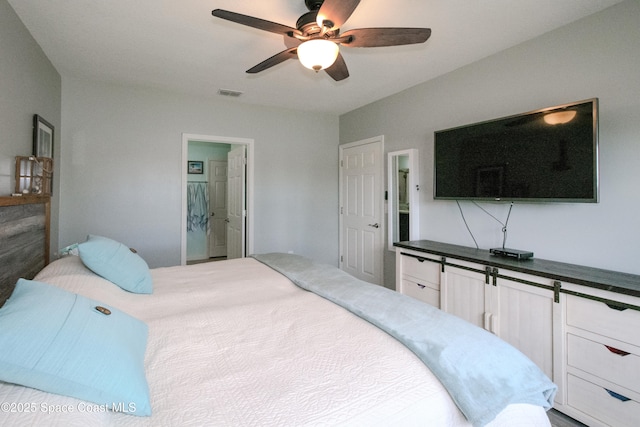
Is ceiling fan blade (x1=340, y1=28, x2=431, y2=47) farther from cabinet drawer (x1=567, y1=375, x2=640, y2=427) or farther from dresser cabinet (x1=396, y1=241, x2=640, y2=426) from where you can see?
cabinet drawer (x1=567, y1=375, x2=640, y2=427)

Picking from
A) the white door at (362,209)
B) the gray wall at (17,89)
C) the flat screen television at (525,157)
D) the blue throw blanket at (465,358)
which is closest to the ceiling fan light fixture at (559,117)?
the flat screen television at (525,157)

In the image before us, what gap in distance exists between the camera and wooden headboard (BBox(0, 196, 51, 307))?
1.57 metres

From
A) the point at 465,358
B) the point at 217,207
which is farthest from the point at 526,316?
the point at 217,207

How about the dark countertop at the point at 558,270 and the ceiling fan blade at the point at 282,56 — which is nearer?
the dark countertop at the point at 558,270

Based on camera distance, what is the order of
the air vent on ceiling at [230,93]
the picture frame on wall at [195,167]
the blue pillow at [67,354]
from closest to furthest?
the blue pillow at [67,354] → the air vent on ceiling at [230,93] → the picture frame on wall at [195,167]

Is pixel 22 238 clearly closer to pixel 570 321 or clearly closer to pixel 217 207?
pixel 570 321

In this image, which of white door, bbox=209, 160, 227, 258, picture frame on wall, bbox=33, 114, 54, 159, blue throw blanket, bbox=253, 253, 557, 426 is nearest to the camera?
blue throw blanket, bbox=253, 253, 557, 426

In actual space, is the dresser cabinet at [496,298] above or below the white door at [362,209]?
below

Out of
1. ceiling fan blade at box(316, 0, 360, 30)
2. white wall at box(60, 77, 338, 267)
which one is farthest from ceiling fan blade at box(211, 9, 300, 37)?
white wall at box(60, 77, 338, 267)

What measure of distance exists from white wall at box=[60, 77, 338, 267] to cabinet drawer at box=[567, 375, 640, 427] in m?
3.22

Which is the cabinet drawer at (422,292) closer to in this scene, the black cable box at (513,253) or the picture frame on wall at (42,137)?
the black cable box at (513,253)

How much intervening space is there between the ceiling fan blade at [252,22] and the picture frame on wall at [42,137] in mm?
1928

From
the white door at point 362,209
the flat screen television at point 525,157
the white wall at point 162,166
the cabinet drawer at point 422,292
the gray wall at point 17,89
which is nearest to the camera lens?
the gray wall at point 17,89

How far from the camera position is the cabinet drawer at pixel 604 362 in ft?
5.30
